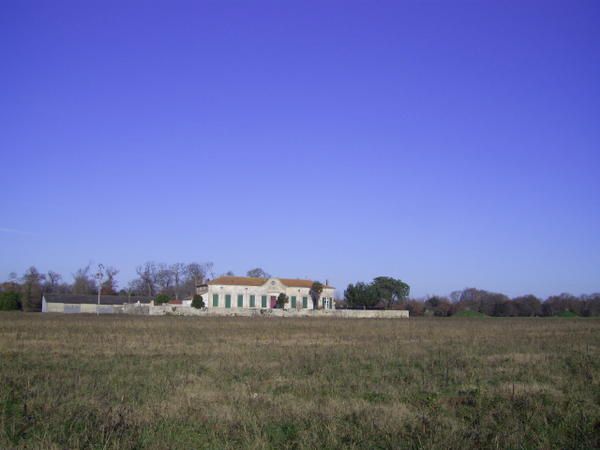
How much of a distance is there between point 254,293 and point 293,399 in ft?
243

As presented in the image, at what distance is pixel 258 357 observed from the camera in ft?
64.6

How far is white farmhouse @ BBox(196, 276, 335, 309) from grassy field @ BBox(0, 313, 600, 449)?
62400 millimetres

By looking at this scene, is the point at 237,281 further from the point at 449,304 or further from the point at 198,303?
the point at 449,304

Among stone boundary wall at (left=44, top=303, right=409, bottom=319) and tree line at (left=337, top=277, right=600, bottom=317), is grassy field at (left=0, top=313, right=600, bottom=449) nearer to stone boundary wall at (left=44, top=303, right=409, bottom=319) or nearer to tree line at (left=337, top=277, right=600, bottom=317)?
stone boundary wall at (left=44, top=303, right=409, bottom=319)

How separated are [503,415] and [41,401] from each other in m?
9.03

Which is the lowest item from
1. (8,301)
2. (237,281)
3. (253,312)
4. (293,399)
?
(293,399)

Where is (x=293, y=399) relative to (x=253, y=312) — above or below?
below

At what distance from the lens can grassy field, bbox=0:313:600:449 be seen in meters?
8.82

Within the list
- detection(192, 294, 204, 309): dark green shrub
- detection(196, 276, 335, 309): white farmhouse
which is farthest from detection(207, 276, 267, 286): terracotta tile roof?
detection(192, 294, 204, 309): dark green shrub

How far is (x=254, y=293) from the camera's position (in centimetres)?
8531

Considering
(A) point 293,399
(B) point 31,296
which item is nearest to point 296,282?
(B) point 31,296

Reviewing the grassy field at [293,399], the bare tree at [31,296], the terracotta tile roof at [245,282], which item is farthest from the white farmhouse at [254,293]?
the grassy field at [293,399]

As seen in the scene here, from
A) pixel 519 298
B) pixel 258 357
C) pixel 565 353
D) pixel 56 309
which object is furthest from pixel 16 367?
pixel 519 298

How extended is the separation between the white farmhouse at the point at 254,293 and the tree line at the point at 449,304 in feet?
35.9
